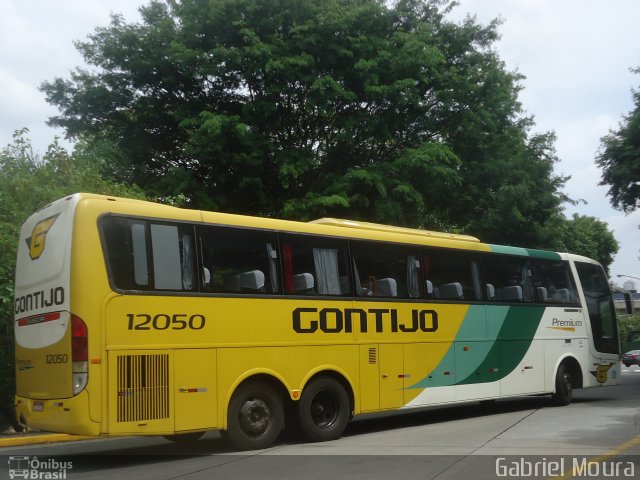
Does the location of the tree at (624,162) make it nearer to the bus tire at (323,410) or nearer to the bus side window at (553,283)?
the bus side window at (553,283)

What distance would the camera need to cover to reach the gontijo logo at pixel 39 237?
31.5 feet

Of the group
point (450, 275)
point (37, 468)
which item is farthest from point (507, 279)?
point (37, 468)

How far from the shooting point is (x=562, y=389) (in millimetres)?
16078

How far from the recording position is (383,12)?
66.6ft

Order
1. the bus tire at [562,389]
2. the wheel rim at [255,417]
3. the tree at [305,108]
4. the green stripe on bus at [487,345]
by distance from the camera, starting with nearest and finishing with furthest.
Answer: the wheel rim at [255,417]
the green stripe on bus at [487,345]
the bus tire at [562,389]
the tree at [305,108]

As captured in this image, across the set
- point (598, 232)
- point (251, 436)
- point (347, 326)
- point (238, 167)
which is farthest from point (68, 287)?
point (598, 232)

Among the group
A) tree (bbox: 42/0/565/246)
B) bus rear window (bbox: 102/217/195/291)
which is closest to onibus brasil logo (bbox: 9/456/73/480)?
bus rear window (bbox: 102/217/195/291)

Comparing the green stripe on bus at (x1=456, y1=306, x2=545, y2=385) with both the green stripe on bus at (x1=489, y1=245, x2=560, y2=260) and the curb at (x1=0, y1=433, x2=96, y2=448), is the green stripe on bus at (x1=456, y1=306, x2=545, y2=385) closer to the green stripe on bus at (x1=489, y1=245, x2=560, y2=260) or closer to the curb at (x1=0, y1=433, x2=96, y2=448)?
the green stripe on bus at (x1=489, y1=245, x2=560, y2=260)

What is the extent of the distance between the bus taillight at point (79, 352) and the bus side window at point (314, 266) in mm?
3134

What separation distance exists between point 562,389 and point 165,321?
395 inches

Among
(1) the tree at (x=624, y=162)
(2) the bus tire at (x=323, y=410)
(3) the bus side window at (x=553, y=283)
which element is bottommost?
(2) the bus tire at (x=323, y=410)

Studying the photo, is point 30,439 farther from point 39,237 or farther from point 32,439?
point 39,237

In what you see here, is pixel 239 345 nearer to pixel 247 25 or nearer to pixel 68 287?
pixel 68 287

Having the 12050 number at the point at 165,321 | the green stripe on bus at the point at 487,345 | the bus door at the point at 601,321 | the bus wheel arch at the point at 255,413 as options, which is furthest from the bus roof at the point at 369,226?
the bus door at the point at 601,321
